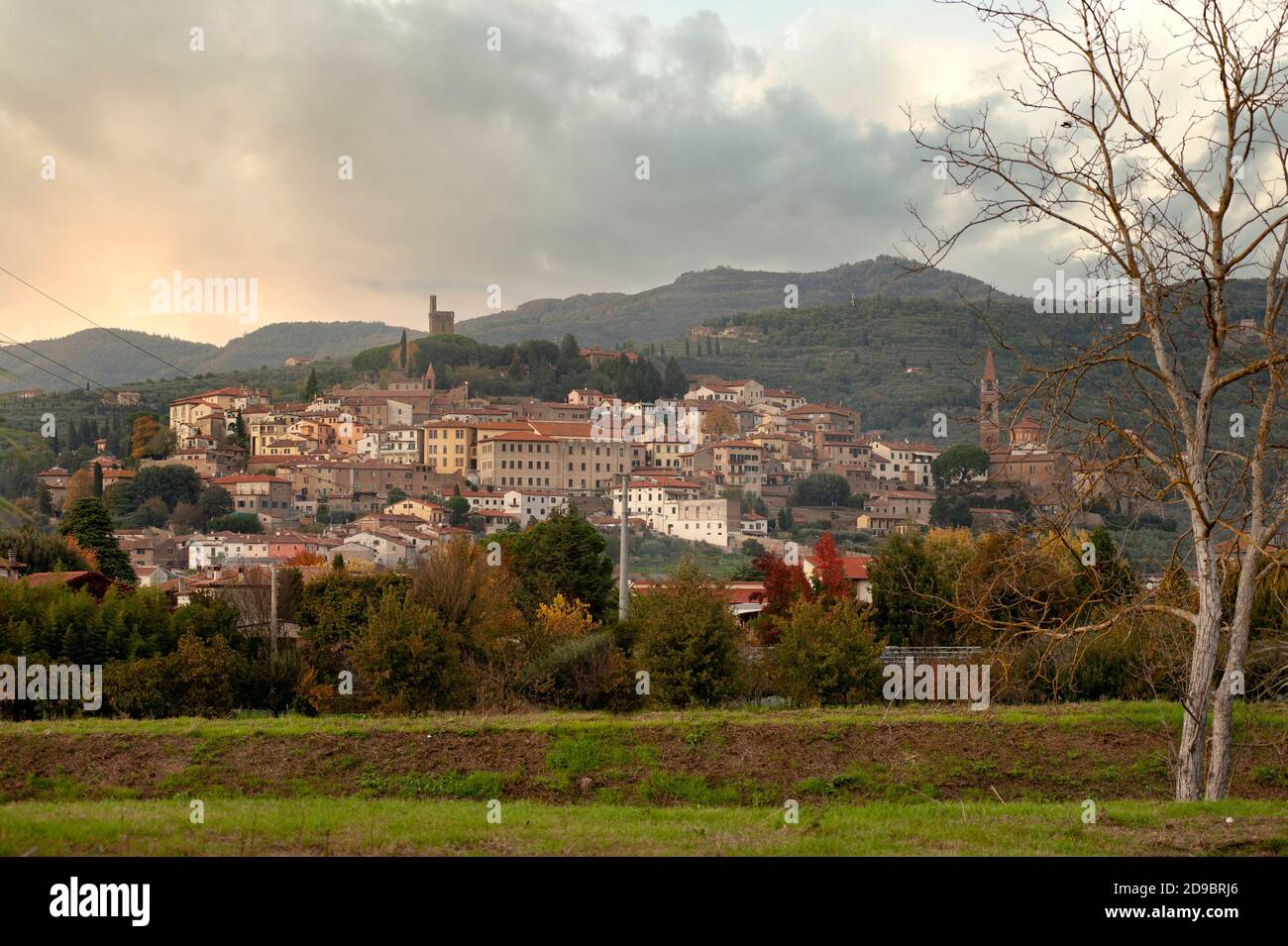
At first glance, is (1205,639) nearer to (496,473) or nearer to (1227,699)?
(1227,699)

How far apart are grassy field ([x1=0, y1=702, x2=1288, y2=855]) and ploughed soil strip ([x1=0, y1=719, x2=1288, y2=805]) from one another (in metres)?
0.03

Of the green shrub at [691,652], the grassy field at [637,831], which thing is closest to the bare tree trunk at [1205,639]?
the grassy field at [637,831]

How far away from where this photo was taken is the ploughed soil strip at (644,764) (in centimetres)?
1376

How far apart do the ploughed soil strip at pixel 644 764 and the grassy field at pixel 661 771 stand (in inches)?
1.1

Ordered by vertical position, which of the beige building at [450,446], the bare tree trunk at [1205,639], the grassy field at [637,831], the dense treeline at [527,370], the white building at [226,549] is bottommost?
the white building at [226,549]

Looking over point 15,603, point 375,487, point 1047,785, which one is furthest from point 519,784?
point 375,487

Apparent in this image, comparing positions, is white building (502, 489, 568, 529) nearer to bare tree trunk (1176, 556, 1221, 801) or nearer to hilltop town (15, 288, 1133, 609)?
hilltop town (15, 288, 1133, 609)

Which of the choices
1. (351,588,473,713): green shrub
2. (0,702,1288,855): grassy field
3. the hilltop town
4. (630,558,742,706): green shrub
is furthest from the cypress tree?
(0,702,1288,855): grassy field

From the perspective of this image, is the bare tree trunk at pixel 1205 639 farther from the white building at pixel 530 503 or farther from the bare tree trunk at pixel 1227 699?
Answer: the white building at pixel 530 503

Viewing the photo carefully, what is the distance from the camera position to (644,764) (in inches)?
583

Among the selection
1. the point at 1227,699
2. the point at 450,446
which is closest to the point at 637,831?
the point at 1227,699

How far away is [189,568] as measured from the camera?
82.4m

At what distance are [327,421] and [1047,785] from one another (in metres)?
131
